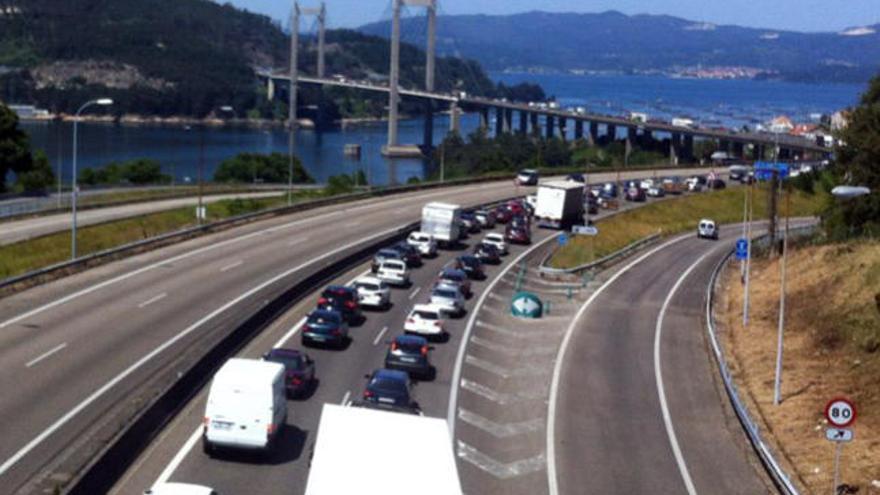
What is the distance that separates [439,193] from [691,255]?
20612mm

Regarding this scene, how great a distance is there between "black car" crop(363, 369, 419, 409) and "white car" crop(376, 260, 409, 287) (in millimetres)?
18140

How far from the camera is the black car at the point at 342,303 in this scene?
34469 mm

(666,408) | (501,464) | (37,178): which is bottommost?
(666,408)

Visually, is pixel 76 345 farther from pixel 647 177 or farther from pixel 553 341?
pixel 647 177

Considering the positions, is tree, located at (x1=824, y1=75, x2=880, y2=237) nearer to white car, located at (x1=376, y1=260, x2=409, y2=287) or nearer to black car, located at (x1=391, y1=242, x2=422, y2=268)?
black car, located at (x1=391, y1=242, x2=422, y2=268)

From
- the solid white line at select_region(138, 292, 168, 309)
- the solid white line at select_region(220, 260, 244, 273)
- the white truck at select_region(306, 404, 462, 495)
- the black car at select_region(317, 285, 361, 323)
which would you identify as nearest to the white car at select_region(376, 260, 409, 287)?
the solid white line at select_region(220, 260, 244, 273)

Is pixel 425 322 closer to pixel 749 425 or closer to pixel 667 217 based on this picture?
pixel 749 425

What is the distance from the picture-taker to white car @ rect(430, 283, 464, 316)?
123ft

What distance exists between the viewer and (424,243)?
51.3 meters

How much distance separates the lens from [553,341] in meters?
35.7

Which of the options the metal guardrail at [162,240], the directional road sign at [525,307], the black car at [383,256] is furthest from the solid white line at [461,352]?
the metal guardrail at [162,240]

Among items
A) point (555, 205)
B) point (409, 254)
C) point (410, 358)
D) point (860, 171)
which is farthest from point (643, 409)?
point (555, 205)

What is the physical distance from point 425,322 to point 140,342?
7.83 m

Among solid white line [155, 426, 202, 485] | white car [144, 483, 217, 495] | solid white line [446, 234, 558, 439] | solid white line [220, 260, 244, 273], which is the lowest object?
solid white line [446, 234, 558, 439]
